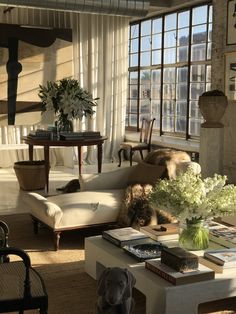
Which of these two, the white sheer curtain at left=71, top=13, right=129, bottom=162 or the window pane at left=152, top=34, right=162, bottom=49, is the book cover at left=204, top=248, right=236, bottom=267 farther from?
the window pane at left=152, top=34, right=162, bottom=49

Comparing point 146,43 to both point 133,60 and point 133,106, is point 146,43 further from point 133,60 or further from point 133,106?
point 133,106

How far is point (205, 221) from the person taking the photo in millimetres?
3385

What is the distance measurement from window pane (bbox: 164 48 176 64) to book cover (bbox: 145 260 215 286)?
6546 millimetres

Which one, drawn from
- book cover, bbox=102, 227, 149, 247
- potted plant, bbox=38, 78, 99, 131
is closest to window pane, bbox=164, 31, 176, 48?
potted plant, bbox=38, 78, 99, 131

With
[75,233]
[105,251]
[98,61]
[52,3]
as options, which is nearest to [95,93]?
[98,61]

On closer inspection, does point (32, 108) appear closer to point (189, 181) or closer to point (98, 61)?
point (98, 61)

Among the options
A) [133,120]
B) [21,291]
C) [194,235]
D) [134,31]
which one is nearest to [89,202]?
[194,235]

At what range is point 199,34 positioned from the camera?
27.6 feet

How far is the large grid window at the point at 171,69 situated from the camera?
27.6 feet

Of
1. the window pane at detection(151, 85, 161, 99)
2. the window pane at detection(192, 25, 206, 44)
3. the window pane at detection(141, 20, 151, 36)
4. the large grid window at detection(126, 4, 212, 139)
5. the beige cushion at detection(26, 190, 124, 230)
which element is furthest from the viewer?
the window pane at detection(141, 20, 151, 36)

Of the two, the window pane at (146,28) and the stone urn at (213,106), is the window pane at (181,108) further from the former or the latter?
the stone urn at (213,106)

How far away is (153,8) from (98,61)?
141cm

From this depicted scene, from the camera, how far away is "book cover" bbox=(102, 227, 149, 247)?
350cm

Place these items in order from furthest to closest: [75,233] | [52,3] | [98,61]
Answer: [98,61] < [52,3] < [75,233]
